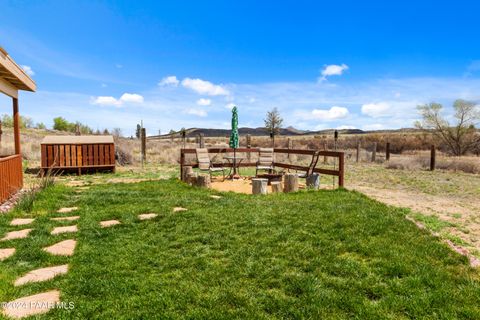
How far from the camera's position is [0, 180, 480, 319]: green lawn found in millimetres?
2344

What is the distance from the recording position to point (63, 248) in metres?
3.63

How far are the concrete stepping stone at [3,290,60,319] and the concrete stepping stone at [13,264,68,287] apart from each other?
308mm

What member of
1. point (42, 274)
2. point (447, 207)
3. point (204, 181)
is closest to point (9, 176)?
point (204, 181)

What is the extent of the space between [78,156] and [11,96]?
14.9 feet

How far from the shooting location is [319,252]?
10.8 ft

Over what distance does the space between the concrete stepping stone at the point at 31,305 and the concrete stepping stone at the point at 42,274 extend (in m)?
0.31

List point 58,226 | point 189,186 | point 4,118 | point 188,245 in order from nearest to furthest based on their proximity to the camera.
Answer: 1. point 188,245
2. point 58,226
3. point 189,186
4. point 4,118

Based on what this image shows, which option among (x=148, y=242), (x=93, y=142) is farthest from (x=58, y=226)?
(x=93, y=142)

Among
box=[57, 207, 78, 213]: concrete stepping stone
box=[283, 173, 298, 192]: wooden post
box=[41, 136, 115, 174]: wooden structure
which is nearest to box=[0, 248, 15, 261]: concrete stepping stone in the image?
box=[57, 207, 78, 213]: concrete stepping stone

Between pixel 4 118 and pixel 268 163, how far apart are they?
3820 cm

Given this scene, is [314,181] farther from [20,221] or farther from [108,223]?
[20,221]

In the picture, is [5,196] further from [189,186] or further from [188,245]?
[188,245]

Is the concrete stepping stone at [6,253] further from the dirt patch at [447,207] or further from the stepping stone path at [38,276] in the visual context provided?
the dirt patch at [447,207]

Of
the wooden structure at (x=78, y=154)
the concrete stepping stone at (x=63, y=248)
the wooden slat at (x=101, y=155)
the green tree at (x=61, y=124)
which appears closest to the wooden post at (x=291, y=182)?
the concrete stepping stone at (x=63, y=248)
